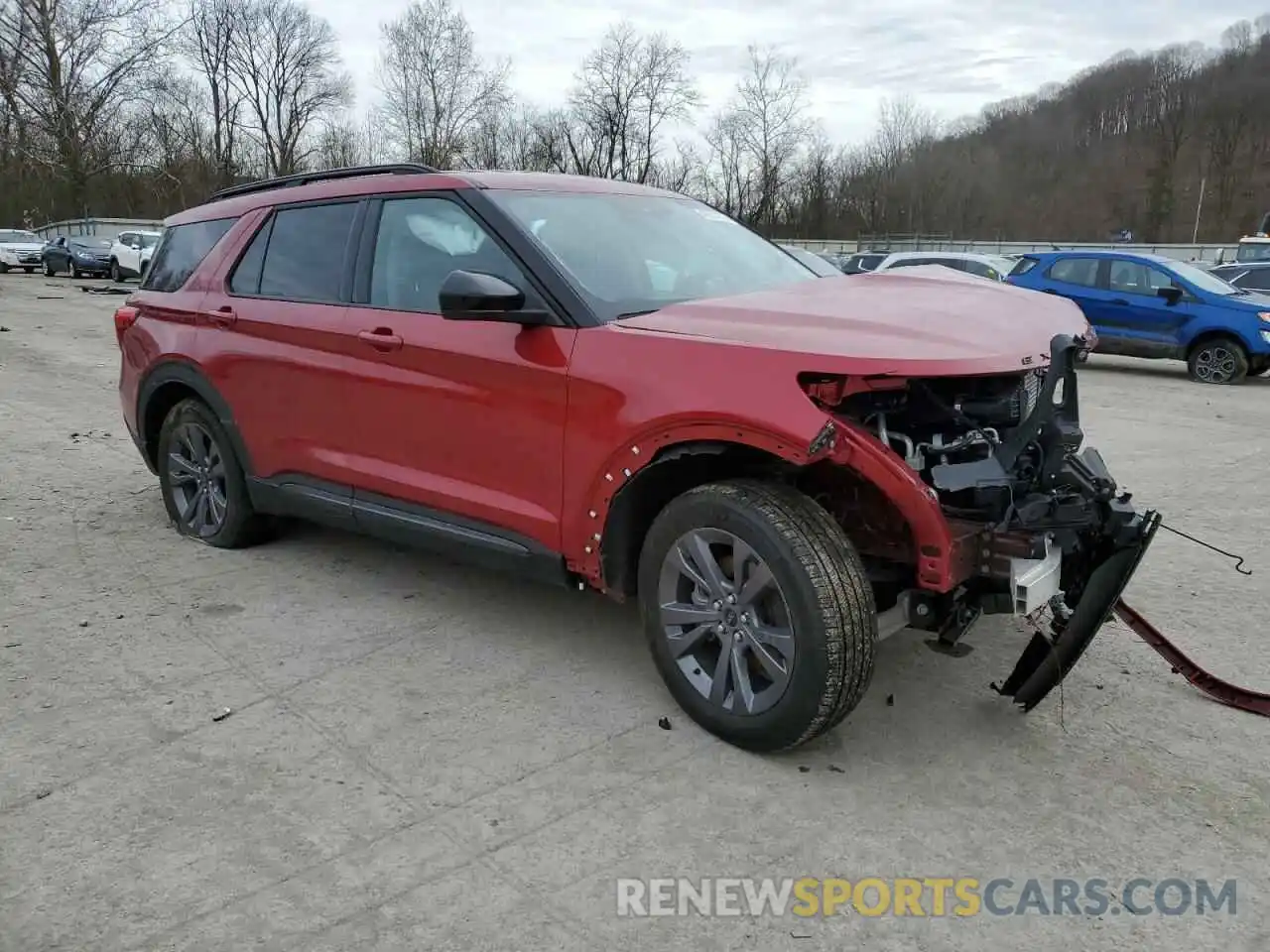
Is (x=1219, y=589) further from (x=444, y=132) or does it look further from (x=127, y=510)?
(x=444, y=132)

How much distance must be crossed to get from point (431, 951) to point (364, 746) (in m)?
1.02

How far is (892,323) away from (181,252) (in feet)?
13.2

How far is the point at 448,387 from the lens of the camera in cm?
378

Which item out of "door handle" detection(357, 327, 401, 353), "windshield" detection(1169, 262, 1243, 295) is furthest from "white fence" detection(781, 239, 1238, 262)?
"door handle" detection(357, 327, 401, 353)

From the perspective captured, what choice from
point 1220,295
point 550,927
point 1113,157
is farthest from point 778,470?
point 1113,157

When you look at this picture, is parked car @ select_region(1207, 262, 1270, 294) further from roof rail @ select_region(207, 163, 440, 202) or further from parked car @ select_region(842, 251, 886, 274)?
roof rail @ select_region(207, 163, 440, 202)

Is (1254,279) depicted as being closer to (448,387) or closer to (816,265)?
(816,265)

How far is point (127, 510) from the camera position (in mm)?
5996

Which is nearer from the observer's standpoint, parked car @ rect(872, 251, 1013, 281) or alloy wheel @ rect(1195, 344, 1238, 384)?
alloy wheel @ rect(1195, 344, 1238, 384)

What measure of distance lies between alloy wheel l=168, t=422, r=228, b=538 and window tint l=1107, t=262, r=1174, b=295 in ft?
40.2

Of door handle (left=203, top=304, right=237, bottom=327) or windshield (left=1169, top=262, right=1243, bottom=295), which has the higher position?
windshield (left=1169, top=262, right=1243, bottom=295)

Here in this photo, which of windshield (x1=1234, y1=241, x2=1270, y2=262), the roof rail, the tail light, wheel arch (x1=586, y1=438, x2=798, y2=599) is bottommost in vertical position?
wheel arch (x1=586, y1=438, x2=798, y2=599)

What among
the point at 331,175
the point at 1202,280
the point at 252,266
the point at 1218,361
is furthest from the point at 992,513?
the point at 1202,280

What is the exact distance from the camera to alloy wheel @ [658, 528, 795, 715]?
3031 mm
